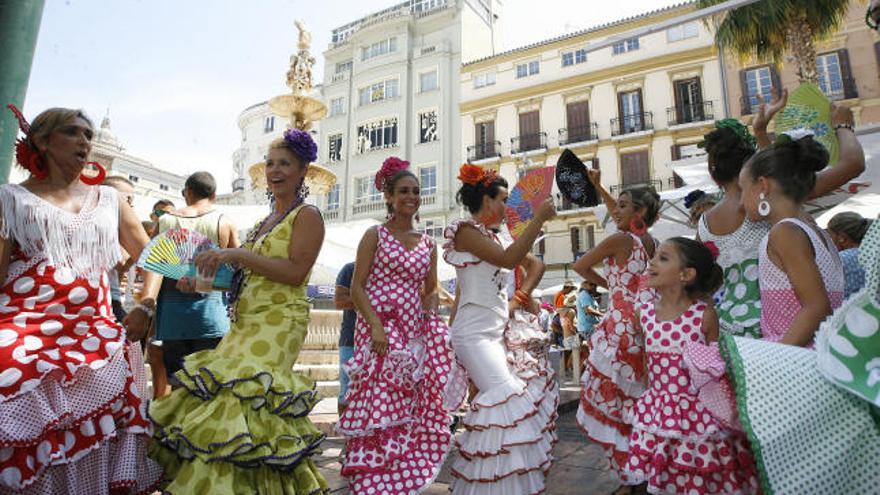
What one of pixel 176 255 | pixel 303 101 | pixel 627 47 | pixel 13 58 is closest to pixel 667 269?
pixel 176 255

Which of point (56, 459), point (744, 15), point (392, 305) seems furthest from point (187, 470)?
point (744, 15)

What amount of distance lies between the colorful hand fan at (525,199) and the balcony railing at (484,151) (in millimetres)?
26405

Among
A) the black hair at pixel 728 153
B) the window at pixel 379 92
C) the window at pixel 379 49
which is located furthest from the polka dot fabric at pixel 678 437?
the window at pixel 379 49

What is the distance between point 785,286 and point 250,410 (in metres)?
2.43

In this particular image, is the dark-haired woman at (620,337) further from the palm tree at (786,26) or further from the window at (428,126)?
the window at (428,126)

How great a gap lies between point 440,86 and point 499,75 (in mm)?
3752

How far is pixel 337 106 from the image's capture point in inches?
1388

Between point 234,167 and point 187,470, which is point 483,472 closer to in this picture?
point 187,470

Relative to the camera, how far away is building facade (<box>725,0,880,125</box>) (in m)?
22.5

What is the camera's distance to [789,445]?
1.46m

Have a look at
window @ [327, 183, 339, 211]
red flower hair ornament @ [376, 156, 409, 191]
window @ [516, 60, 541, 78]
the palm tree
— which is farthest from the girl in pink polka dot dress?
window @ [327, 183, 339, 211]

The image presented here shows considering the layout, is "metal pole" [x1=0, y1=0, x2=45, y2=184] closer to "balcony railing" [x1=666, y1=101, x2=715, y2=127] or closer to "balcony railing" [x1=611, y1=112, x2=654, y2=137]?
"balcony railing" [x1=611, y1=112, x2=654, y2=137]

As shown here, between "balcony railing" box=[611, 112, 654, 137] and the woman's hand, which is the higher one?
"balcony railing" box=[611, 112, 654, 137]

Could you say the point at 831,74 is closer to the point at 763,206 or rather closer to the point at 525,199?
the point at 525,199
